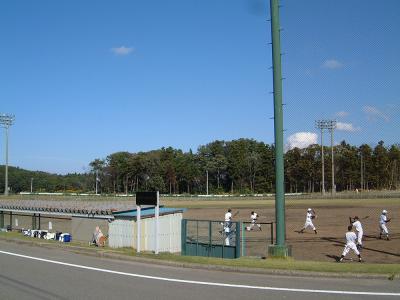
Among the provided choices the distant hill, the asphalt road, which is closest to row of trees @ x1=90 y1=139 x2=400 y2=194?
the distant hill

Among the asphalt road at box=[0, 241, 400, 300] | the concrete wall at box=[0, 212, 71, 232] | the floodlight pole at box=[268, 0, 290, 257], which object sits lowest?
the concrete wall at box=[0, 212, 71, 232]

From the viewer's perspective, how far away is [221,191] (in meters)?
138

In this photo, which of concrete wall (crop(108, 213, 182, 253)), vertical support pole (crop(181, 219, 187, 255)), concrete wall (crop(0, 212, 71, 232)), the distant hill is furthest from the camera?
the distant hill

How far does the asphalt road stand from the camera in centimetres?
854

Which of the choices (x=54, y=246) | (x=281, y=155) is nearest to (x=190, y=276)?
(x=281, y=155)

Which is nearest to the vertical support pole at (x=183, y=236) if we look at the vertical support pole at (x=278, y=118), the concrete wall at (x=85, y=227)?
the concrete wall at (x=85, y=227)

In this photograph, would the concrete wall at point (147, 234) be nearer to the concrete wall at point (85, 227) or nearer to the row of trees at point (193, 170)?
the concrete wall at point (85, 227)

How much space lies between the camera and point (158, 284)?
32.0ft

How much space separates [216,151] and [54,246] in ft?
430

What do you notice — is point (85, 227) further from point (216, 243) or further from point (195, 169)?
point (195, 169)

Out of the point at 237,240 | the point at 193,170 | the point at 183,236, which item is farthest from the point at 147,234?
the point at 193,170

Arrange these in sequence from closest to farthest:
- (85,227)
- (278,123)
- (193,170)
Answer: (278,123)
(85,227)
(193,170)

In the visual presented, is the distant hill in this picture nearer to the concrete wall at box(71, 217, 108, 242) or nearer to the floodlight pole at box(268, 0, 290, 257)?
the concrete wall at box(71, 217, 108, 242)

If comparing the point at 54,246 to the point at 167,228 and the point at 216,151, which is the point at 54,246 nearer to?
the point at 167,228
